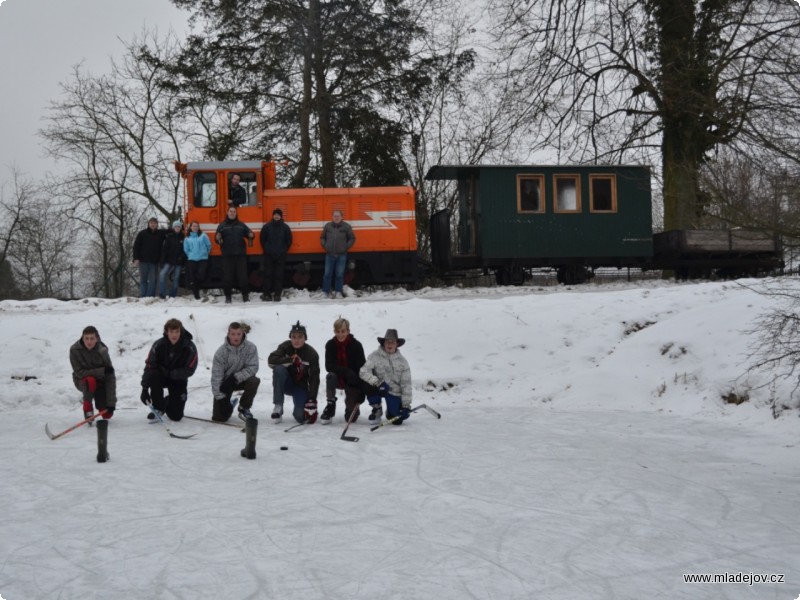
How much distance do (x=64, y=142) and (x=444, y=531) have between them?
23.9 meters

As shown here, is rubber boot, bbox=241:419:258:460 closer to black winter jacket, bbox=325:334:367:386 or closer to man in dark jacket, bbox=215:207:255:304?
black winter jacket, bbox=325:334:367:386

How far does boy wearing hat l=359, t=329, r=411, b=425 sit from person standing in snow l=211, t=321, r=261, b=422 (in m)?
1.23

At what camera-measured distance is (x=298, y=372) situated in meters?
8.46

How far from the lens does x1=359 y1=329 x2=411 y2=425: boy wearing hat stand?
334 inches

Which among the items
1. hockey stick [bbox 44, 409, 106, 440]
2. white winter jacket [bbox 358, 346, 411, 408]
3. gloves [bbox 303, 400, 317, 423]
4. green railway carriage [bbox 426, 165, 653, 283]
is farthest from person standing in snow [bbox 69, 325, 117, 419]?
green railway carriage [bbox 426, 165, 653, 283]

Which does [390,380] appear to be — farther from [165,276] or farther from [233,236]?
[165,276]

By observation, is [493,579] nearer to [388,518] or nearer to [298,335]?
[388,518]

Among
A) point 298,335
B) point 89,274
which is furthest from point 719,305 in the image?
point 89,274

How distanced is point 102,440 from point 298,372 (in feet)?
8.27

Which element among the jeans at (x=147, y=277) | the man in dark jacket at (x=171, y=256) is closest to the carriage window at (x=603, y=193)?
the man in dark jacket at (x=171, y=256)

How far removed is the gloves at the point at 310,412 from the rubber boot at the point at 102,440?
2.45 meters

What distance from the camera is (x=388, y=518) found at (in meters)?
4.86

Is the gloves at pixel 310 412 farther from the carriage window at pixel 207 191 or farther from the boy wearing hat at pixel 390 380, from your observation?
the carriage window at pixel 207 191

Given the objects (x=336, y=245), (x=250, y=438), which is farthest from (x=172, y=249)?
(x=250, y=438)
